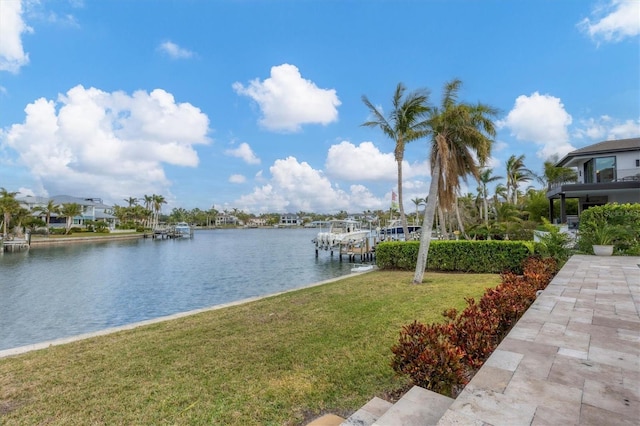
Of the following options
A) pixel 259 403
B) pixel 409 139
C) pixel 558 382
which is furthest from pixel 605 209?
pixel 259 403

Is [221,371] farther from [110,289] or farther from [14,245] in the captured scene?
[14,245]

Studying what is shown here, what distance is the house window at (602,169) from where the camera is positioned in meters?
20.6

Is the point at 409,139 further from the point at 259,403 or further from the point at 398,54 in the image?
the point at 259,403

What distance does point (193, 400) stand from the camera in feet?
11.6

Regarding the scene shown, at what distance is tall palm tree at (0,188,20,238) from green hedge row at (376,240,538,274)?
48284mm

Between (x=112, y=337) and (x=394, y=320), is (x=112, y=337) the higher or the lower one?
the lower one

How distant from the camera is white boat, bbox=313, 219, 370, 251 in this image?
27.6m

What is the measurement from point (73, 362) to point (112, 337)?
1521 mm

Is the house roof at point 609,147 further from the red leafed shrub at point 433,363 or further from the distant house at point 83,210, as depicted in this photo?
the distant house at point 83,210

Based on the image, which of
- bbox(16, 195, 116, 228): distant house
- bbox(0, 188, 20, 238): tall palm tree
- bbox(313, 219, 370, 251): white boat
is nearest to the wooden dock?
bbox(0, 188, 20, 238): tall palm tree

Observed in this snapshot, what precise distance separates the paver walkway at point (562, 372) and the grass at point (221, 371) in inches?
53.5

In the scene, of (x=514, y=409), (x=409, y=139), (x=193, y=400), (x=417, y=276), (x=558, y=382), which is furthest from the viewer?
(x=409, y=139)

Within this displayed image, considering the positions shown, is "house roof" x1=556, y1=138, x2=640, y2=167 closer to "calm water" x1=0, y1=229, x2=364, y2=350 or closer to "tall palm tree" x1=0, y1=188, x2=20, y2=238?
"calm water" x1=0, y1=229, x2=364, y2=350

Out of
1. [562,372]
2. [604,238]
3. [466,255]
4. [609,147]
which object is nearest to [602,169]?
[609,147]
